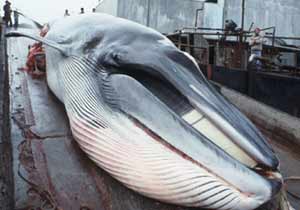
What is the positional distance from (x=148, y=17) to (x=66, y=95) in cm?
1613

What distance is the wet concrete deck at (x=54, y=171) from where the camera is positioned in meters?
1.33

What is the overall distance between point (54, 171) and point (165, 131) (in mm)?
536

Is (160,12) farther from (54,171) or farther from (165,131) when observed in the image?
(165,131)

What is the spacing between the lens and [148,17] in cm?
1733

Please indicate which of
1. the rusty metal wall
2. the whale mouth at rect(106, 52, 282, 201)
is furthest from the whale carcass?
the rusty metal wall

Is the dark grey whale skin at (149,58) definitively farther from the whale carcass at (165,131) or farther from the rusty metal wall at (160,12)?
the rusty metal wall at (160,12)

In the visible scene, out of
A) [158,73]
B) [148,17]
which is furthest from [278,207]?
[148,17]

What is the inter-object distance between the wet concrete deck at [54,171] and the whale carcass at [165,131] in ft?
0.20

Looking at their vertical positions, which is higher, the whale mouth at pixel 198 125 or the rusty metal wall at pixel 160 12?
the rusty metal wall at pixel 160 12

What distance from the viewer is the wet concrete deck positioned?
133 centimetres

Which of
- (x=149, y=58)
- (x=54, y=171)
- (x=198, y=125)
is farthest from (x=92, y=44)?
(x=198, y=125)

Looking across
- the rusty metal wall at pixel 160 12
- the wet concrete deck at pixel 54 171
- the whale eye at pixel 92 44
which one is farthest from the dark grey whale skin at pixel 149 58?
the rusty metal wall at pixel 160 12

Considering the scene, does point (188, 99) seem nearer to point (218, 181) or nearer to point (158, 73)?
point (158, 73)

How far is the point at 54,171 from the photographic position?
4.92ft
